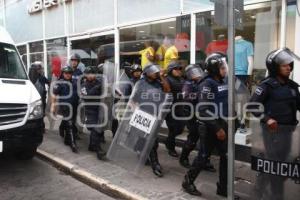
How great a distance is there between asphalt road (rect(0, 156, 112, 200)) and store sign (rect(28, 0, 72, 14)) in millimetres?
7753

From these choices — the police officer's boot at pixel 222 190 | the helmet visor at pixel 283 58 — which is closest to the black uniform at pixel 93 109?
the police officer's boot at pixel 222 190

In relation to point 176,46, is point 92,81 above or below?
below

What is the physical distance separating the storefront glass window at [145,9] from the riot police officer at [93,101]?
108 inches

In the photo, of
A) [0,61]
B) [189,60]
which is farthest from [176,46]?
[0,61]

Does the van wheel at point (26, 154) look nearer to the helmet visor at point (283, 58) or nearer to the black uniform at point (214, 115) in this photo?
the black uniform at point (214, 115)

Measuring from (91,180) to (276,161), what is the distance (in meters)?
2.86

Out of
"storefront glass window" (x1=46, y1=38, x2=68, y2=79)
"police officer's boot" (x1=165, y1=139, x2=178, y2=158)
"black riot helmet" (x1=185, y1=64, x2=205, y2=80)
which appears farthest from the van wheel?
"storefront glass window" (x1=46, y1=38, x2=68, y2=79)

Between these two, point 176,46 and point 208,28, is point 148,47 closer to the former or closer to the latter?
point 176,46

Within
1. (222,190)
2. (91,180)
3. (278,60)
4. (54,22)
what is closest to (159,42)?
(91,180)

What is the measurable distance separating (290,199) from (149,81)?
2.66 m

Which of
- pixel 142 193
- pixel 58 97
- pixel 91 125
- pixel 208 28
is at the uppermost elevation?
pixel 208 28

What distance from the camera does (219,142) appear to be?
488 centimetres

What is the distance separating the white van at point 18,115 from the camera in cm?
574

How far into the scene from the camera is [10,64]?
7000 millimetres
